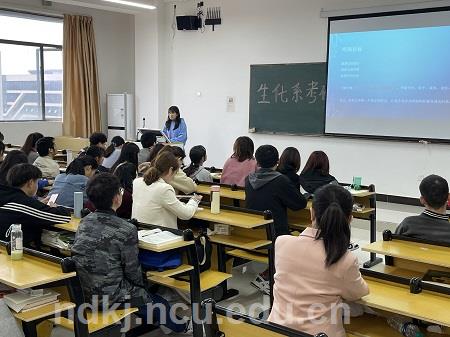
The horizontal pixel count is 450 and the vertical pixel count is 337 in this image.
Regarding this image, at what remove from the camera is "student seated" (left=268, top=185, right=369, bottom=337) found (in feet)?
6.70

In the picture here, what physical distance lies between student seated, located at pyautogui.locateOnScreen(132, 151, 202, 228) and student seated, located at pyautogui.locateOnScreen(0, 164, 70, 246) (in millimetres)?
520

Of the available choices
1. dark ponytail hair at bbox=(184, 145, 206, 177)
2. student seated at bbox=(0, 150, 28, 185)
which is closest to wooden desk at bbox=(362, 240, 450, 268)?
dark ponytail hair at bbox=(184, 145, 206, 177)

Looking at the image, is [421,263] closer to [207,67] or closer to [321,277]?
[321,277]

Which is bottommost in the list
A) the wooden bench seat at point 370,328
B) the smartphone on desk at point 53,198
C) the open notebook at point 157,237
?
the wooden bench seat at point 370,328

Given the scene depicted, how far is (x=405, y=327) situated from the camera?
230 cm

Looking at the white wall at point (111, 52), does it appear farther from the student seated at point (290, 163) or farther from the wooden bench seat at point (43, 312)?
the wooden bench seat at point (43, 312)

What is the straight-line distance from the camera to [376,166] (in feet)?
24.6

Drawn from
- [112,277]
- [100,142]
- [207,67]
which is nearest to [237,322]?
[112,277]

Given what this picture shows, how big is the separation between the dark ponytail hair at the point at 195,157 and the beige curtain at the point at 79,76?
5.38 m

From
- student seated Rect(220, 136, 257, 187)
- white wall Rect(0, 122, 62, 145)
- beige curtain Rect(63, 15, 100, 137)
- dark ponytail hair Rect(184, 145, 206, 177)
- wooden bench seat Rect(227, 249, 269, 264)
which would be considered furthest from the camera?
beige curtain Rect(63, 15, 100, 137)

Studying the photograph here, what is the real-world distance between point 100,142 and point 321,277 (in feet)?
15.9

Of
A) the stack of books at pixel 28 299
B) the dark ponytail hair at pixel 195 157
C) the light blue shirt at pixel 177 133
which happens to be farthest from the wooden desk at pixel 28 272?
the light blue shirt at pixel 177 133

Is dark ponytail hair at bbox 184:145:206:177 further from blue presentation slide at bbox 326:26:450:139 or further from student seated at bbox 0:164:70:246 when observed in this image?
blue presentation slide at bbox 326:26:450:139

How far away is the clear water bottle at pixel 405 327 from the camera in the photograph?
2.28 meters
